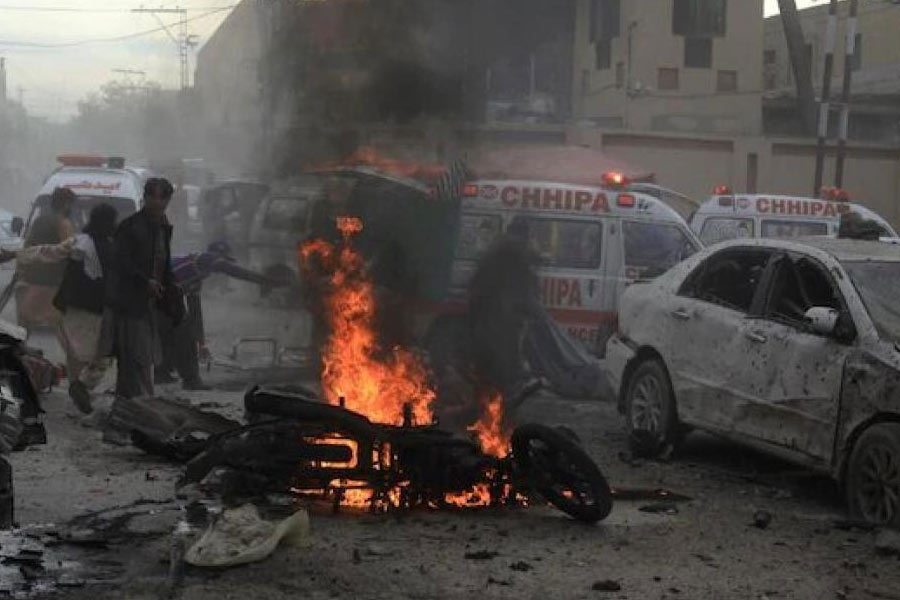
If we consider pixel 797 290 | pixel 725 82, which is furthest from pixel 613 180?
pixel 725 82

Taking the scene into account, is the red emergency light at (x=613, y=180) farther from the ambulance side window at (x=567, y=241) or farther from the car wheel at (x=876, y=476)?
the car wheel at (x=876, y=476)

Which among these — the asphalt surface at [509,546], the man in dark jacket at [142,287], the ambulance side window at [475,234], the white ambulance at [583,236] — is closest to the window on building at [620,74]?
the white ambulance at [583,236]

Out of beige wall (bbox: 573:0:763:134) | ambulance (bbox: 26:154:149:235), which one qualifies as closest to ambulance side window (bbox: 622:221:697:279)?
ambulance (bbox: 26:154:149:235)

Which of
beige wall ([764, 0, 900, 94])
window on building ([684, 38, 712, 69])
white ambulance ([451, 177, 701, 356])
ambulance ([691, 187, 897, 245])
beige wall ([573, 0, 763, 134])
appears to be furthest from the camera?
beige wall ([764, 0, 900, 94])

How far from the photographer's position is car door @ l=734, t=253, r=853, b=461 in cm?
677

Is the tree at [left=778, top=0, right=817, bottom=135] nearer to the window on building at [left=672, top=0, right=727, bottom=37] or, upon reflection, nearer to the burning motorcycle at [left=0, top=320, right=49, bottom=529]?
the window on building at [left=672, top=0, right=727, bottom=37]

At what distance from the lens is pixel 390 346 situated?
832cm

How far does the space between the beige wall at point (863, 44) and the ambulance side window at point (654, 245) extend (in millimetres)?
26866

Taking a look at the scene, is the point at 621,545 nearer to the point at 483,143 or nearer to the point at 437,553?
the point at 437,553

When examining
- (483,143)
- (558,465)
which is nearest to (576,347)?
(483,143)

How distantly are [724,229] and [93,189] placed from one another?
8584 millimetres

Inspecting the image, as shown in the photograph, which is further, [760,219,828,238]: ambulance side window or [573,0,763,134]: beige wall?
[573,0,763,134]: beige wall

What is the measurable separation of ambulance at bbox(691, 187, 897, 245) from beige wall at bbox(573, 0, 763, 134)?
573 inches

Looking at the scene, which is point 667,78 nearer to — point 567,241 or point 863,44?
point 863,44
